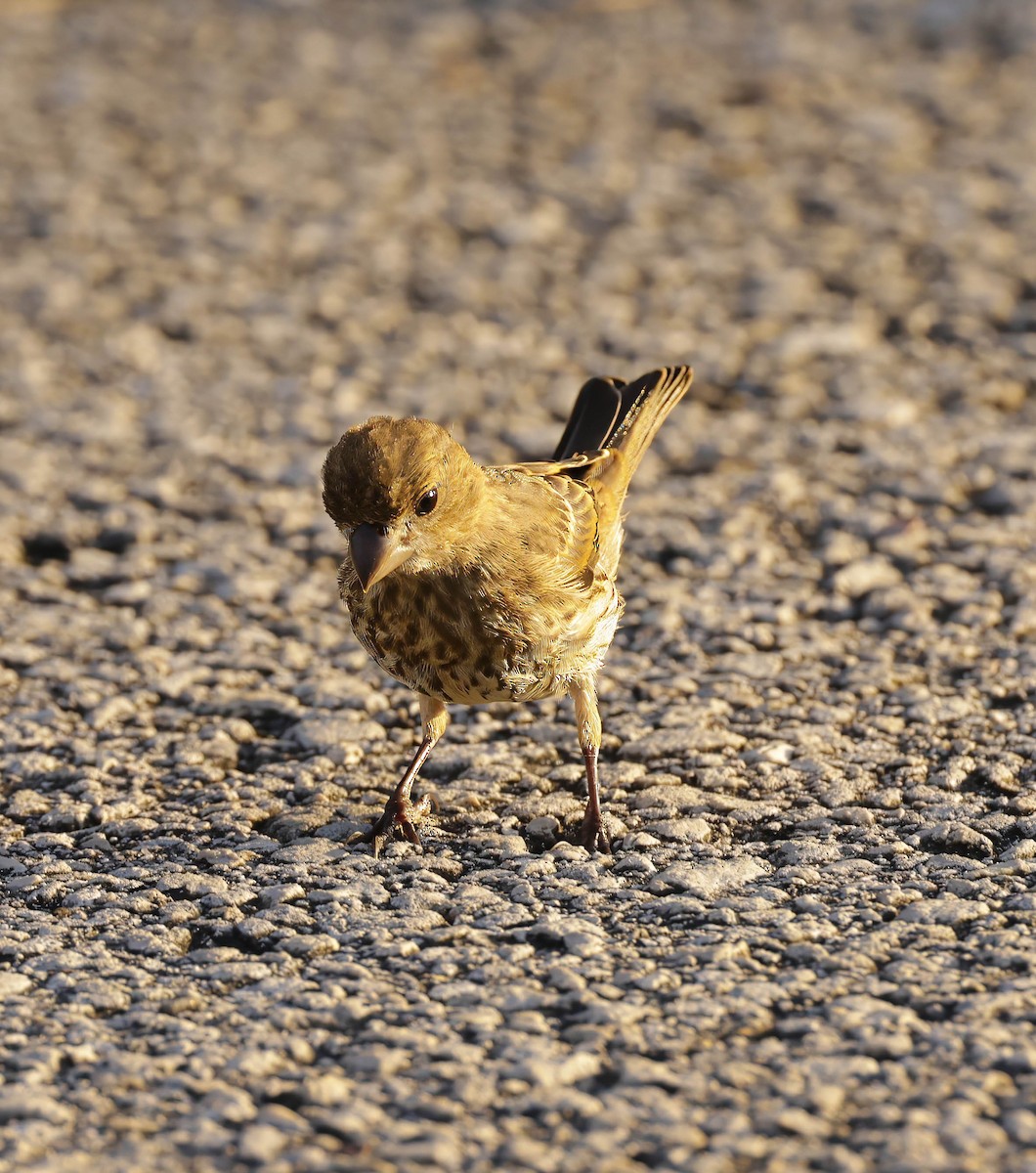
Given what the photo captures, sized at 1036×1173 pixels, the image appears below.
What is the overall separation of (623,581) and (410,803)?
1640mm

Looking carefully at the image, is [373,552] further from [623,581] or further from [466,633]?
[623,581]

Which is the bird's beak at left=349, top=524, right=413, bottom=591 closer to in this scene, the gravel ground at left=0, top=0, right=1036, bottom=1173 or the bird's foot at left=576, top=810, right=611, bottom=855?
the gravel ground at left=0, top=0, right=1036, bottom=1173

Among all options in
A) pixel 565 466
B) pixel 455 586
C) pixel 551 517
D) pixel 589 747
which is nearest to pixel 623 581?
pixel 565 466

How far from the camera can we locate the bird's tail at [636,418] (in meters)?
5.41

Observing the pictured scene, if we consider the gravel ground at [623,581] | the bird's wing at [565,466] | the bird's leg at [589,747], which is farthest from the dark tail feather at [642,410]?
the bird's leg at [589,747]

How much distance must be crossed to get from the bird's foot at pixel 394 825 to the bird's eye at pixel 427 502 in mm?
779

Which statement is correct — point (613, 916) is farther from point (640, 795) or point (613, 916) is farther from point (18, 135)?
point (18, 135)

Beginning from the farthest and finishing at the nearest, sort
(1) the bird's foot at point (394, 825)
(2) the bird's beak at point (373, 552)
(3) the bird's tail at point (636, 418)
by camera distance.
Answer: (3) the bird's tail at point (636, 418)
(1) the bird's foot at point (394, 825)
(2) the bird's beak at point (373, 552)

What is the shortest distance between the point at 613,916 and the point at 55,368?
4.46m

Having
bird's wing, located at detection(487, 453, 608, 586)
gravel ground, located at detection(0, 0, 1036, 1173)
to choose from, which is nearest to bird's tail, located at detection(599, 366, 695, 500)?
bird's wing, located at detection(487, 453, 608, 586)

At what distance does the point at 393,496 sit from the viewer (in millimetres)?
4141

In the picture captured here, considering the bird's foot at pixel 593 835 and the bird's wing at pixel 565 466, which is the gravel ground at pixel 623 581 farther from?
the bird's wing at pixel 565 466

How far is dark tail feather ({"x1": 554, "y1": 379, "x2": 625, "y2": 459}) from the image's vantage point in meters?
5.48

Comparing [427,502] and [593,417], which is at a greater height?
[593,417]
